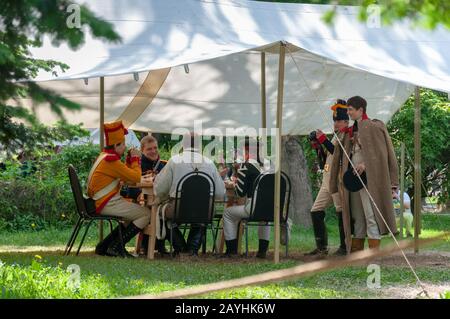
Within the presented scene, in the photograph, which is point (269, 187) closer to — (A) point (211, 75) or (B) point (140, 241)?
(B) point (140, 241)

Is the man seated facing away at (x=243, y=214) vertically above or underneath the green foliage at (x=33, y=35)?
underneath

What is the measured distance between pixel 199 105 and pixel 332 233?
377cm

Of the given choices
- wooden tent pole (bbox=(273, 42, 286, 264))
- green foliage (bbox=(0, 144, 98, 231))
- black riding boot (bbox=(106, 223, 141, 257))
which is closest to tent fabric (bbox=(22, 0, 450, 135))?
wooden tent pole (bbox=(273, 42, 286, 264))

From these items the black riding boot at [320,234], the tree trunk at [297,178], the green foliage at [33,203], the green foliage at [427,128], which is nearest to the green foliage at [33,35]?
the black riding boot at [320,234]

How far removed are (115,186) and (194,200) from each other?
0.84m

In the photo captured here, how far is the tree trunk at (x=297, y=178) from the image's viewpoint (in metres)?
17.8

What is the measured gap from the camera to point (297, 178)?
1788 centimetres

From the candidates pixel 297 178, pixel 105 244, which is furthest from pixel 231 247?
pixel 297 178

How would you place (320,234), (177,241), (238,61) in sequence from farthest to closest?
(238,61) < (320,234) < (177,241)

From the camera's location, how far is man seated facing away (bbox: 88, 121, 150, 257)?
10.3 metres

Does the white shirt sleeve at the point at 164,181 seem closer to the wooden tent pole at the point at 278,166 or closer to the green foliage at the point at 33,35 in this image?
the wooden tent pole at the point at 278,166

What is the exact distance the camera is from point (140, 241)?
35.6 feet

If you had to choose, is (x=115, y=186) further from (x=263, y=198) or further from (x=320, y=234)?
(x=320, y=234)

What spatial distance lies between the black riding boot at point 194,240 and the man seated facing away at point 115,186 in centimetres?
55
